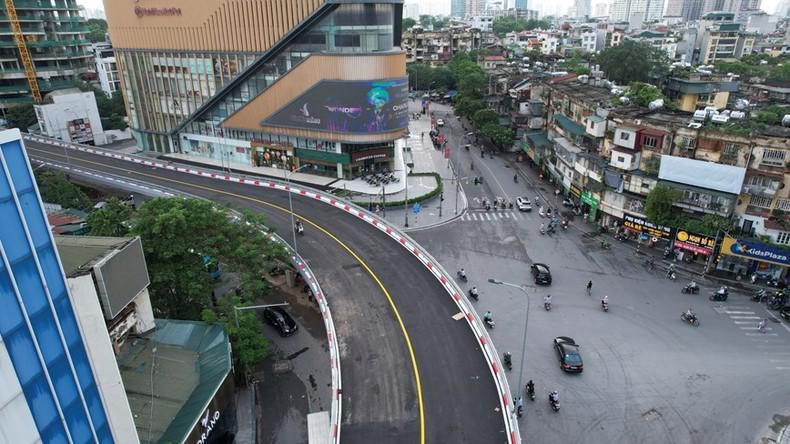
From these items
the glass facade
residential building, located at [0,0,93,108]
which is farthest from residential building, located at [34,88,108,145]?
the glass facade

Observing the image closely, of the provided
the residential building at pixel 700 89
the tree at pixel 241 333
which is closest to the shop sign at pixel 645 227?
the residential building at pixel 700 89

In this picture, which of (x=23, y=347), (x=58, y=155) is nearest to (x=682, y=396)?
(x=23, y=347)

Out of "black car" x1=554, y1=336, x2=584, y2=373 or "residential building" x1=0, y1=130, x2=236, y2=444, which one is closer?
"residential building" x1=0, y1=130, x2=236, y2=444

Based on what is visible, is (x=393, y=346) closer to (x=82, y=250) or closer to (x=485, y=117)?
(x=82, y=250)

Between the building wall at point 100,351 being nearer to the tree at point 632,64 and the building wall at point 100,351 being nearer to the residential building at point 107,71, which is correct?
the tree at point 632,64

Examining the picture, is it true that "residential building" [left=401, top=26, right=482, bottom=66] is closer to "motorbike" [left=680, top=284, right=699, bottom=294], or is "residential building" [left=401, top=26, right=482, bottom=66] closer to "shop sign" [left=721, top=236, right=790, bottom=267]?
"shop sign" [left=721, top=236, right=790, bottom=267]

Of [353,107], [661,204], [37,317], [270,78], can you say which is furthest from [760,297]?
[270,78]
